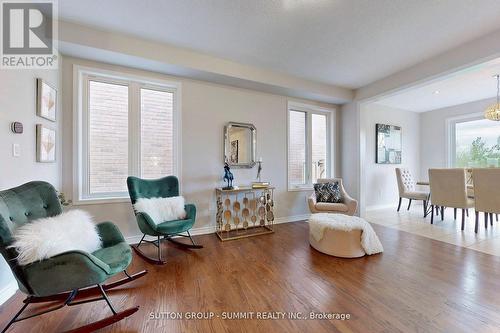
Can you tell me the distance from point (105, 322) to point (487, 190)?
4.86 meters

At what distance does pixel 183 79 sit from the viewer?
3258mm

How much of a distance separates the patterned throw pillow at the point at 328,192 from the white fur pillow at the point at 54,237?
3194 millimetres

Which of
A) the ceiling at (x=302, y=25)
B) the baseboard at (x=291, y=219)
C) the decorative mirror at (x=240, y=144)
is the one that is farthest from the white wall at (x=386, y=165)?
the decorative mirror at (x=240, y=144)

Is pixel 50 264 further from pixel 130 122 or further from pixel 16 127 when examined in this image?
pixel 130 122

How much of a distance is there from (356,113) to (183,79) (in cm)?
338

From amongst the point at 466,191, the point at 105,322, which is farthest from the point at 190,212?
the point at 466,191

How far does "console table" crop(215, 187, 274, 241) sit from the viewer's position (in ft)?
11.0

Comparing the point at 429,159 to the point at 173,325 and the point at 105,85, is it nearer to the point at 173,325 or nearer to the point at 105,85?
the point at 173,325

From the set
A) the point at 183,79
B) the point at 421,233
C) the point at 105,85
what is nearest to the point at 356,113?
the point at 421,233

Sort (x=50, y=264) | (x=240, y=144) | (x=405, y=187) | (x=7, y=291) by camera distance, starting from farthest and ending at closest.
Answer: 1. (x=405, y=187)
2. (x=240, y=144)
3. (x=7, y=291)
4. (x=50, y=264)

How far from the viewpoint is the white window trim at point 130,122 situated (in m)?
2.71

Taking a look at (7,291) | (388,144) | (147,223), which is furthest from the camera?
(388,144)

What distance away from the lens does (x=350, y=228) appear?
2525 millimetres

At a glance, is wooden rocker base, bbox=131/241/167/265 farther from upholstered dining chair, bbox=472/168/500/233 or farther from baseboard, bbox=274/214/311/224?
upholstered dining chair, bbox=472/168/500/233
